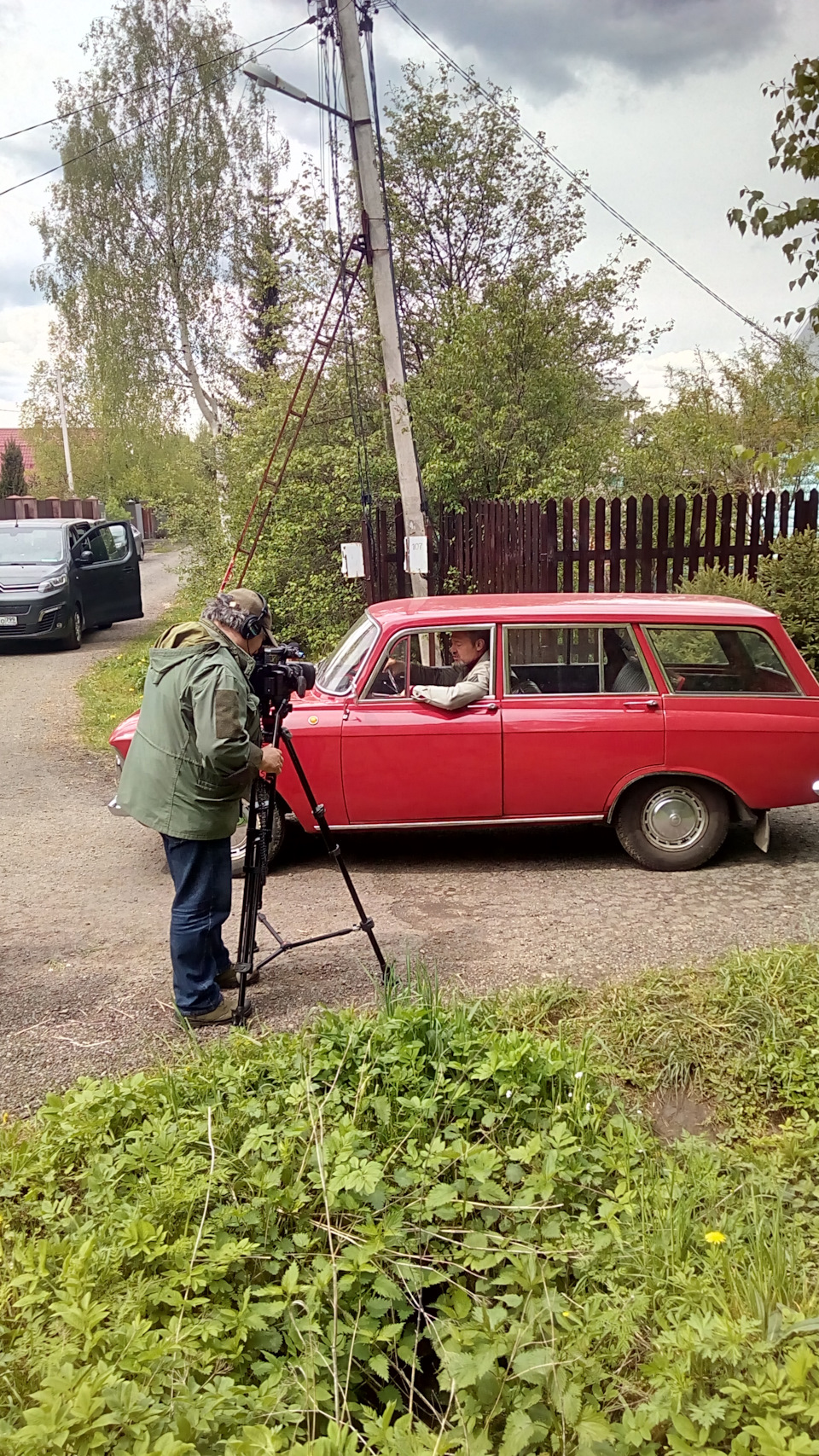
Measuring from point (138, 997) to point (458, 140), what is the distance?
14375mm

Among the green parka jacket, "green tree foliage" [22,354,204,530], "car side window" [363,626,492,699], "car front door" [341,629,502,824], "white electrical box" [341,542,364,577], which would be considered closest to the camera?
the green parka jacket

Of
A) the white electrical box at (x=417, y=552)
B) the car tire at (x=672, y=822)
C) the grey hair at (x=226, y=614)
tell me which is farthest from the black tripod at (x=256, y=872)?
the white electrical box at (x=417, y=552)

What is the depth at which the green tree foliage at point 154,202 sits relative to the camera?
25.3 m

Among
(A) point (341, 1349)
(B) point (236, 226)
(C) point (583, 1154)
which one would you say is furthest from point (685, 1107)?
(B) point (236, 226)

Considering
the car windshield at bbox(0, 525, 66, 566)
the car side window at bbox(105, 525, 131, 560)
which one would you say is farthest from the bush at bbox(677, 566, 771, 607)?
the car side window at bbox(105, 525, 131, 560)

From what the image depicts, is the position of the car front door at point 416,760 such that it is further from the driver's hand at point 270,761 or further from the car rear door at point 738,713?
the driver's hand at point 270,761

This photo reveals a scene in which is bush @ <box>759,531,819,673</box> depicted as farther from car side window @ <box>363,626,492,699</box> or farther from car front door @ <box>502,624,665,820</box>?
car side window @ <box>363,626,492,699</box>

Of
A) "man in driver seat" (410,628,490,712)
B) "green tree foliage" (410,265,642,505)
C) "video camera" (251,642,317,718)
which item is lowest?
"man in driver seat" (410,628,490,712)

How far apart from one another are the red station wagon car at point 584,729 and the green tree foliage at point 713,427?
898 centimetres

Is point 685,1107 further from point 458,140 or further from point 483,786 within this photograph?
point 458,140

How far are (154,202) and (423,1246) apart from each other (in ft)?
92.2

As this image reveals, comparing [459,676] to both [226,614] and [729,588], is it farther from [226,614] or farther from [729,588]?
[729,588]

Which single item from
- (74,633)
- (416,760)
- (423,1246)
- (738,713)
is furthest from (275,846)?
(74,633)

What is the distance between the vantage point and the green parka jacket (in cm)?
371
